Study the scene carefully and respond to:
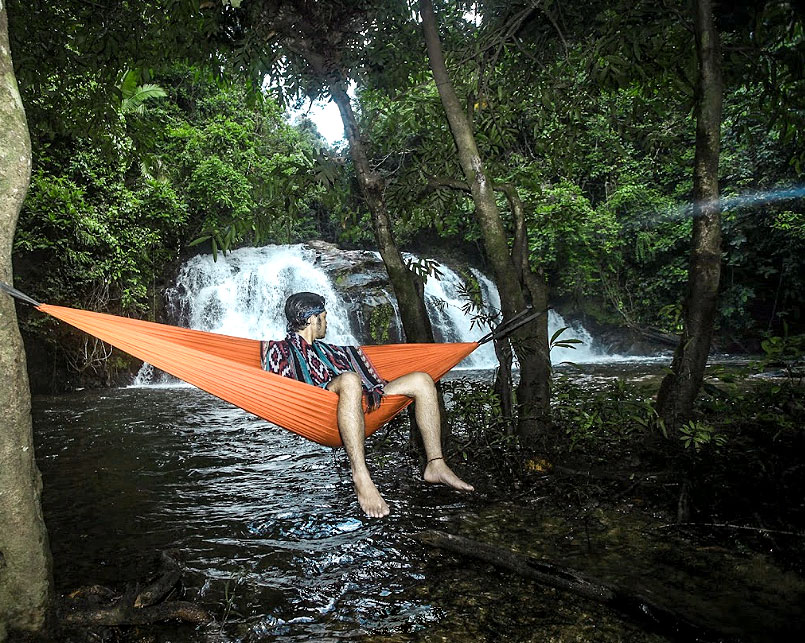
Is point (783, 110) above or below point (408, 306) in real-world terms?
above

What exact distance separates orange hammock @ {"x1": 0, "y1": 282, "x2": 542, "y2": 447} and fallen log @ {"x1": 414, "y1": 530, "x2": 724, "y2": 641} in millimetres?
678

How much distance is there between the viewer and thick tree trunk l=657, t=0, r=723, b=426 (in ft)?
7.04

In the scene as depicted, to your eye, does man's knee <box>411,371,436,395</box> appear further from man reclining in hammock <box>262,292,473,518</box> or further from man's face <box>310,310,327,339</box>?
man's face <box>310,310,327,339</box>

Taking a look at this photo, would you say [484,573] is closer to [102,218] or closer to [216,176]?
[102,218]

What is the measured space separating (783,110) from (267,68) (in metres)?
2.57

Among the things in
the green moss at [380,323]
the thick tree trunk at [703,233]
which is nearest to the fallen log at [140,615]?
the thick tree trunk at [703,233]

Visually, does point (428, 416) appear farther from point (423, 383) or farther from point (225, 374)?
point (225, 374)

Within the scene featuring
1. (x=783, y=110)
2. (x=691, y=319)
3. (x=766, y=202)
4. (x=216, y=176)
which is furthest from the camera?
(x=216, y=176)

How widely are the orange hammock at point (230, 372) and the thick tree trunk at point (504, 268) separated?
181mm

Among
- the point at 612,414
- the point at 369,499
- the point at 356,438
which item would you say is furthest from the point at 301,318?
the point at 612,414

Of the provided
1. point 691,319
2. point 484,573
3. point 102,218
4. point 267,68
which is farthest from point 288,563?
point 102,218

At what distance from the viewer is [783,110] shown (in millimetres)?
2498

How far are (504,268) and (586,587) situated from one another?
1519 mm

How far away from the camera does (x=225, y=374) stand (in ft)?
6.35
